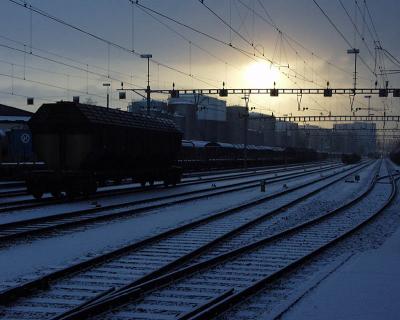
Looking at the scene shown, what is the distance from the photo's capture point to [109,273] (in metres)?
8.71

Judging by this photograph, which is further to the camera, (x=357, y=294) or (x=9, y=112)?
(x=9, y=112)

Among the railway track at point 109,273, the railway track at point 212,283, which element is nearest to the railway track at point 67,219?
the railway track at point 109,273

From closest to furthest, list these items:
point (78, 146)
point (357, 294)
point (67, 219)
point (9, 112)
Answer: point (357, 294) → point (67, 219) → point (78, 146) → point (9, 112)

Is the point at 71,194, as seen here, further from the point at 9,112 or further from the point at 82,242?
the point at 9,112

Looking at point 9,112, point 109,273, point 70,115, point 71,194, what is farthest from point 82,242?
point 9,112

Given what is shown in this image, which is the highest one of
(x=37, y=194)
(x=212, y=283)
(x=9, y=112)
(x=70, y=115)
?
(x=9, y=112)

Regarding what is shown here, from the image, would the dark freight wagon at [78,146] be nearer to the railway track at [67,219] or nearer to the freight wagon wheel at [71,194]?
the freight wagon wheel at [71,194]

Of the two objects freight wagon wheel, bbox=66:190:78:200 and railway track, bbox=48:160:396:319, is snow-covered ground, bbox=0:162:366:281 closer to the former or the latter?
railway track, bbox=48:160:396:319

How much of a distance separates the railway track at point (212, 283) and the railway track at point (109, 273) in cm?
15

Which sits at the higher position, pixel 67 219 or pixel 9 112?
pixel 9 112

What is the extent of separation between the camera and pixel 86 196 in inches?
869

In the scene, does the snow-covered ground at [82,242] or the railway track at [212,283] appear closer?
the railway track at [212,283]

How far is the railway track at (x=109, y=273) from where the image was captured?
6.82 m

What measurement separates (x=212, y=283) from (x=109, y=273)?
1684mm
